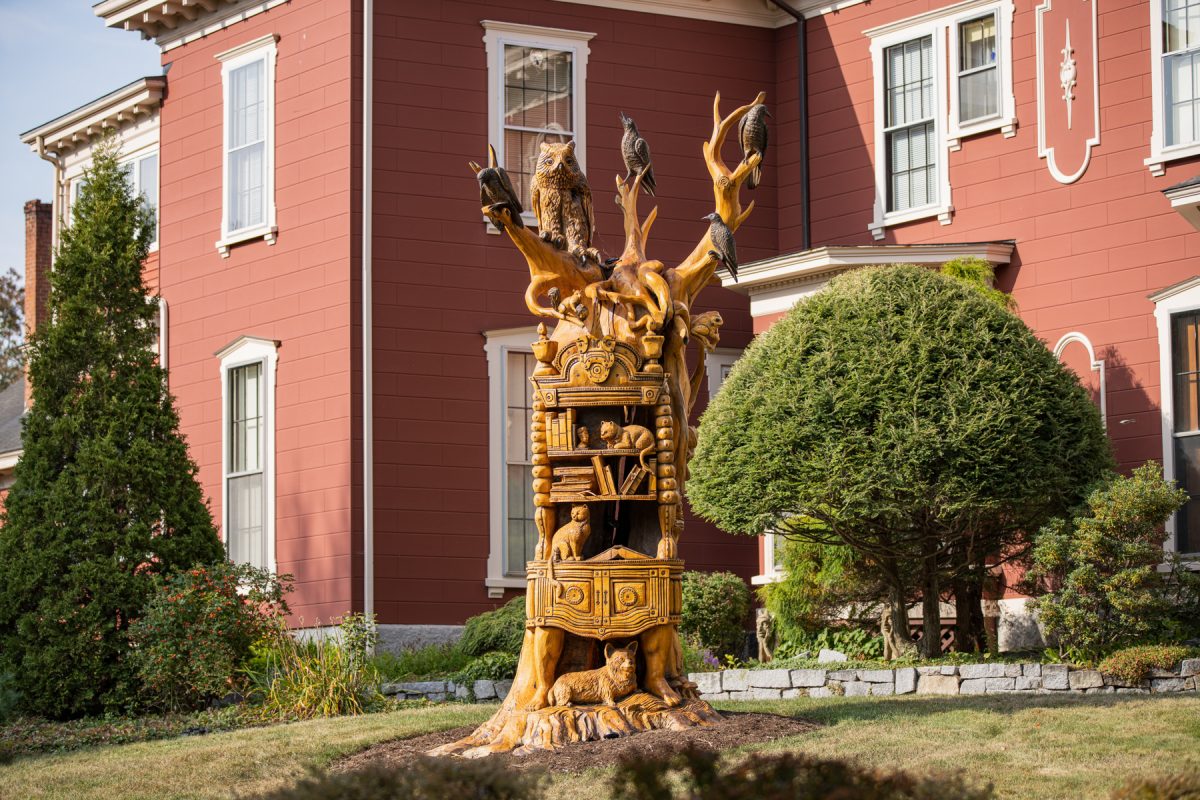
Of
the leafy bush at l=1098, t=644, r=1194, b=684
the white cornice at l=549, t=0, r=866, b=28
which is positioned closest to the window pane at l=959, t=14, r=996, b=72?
the white cornice at l=549, t=0, r=866, b=28

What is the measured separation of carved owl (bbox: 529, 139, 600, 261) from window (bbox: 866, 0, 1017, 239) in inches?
337

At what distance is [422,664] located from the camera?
1709 cm

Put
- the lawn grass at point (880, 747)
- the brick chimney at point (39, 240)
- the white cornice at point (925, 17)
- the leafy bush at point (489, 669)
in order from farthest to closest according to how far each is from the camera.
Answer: the brick chimney at point (39, 240) < the white cornice at point (925, 17) < the leafy bush at point (489, 669) < the lawn grass at point (880, 747)

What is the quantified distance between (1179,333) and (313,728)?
943cm

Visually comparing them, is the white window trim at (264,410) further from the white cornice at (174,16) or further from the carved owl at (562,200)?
the carved owl at (562,200)

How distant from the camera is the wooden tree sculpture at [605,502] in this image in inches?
433

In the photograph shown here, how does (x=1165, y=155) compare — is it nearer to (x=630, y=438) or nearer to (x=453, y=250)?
(x=453, y=250)

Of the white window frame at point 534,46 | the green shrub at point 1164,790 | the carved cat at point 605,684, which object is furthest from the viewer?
the white window frame at point 534,46

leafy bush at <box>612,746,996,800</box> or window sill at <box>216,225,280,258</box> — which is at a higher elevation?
window sill at <box>216,225,280,258</box>

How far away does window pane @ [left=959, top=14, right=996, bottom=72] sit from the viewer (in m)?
19.4

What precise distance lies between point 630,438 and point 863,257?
8112mm

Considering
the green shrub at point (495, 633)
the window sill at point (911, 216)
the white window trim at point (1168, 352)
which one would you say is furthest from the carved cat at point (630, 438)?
the window sill at point (911, 216)

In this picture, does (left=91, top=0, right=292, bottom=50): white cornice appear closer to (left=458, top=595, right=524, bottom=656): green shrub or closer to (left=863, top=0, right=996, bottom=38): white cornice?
(left=863, top=0, right=996, bottom=38): white cornice

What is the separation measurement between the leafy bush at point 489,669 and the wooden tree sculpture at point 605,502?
14.3 feet
